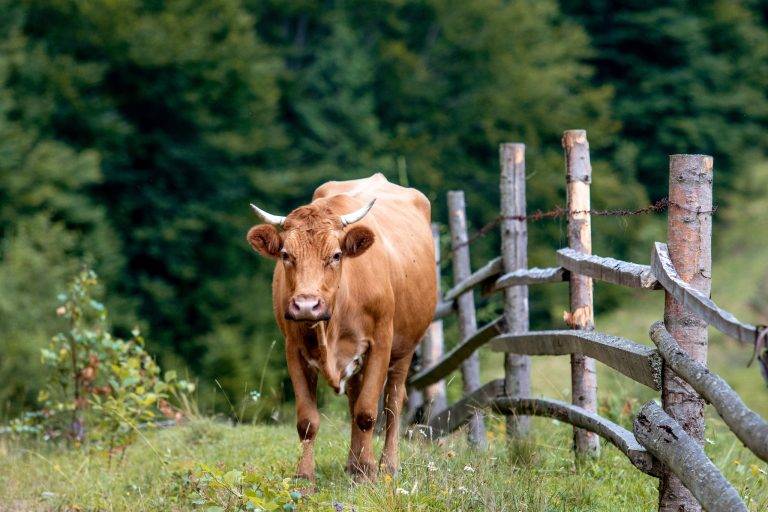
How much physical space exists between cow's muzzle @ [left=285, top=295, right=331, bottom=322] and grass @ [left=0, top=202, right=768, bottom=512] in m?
0.75

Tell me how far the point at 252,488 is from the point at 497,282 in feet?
10.00

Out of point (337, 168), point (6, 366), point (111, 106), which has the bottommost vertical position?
point (6, 366)

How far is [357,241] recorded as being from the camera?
6.26 metres

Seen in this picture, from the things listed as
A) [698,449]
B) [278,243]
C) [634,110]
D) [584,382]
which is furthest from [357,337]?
[634,110]

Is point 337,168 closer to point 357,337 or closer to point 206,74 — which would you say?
point 206,74

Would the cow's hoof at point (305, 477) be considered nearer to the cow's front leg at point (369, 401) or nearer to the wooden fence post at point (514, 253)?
the cow's front leg at point (369, 401)

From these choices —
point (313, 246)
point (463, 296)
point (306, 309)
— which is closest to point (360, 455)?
point (306, 309)

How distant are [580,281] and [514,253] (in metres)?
1.28

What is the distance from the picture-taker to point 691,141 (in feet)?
110

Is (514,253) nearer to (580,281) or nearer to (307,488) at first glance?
(580,281)

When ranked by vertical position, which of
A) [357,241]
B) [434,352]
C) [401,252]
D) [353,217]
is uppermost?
[353,217]

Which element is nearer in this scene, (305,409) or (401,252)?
(305,409)

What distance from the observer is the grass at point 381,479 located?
5152 millimetres

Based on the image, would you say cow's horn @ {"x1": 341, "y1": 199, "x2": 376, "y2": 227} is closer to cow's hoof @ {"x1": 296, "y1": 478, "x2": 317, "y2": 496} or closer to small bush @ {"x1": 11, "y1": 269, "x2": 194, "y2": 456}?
cow's hoof @ {"x1": 296, "y1": 478, "x2": 317, "y2": 496}
